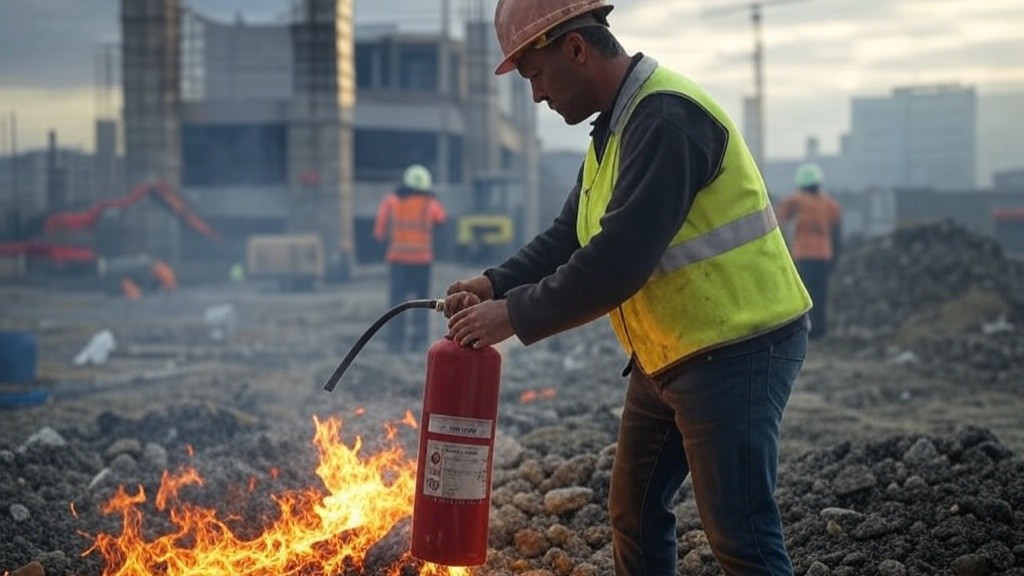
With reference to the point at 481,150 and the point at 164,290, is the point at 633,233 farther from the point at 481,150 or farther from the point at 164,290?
the point at 481,150

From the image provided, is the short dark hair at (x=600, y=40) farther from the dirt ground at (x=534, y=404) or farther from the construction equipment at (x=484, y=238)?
the construction equipment at (x=484, y=238)

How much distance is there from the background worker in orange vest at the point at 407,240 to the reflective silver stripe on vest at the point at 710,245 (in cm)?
1049

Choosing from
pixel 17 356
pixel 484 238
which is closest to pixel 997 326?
pixel 17 356

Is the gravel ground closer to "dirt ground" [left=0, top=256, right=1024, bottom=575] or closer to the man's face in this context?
"dirt ground" [left=0, top=256, right=1024, bottom=575]

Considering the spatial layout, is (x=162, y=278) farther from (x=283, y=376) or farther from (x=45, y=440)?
(x=45, y=440)

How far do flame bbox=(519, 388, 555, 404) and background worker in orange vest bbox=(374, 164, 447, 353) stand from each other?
3362mm

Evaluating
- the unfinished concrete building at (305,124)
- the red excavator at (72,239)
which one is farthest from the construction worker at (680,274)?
the unfinished concrete building at (305,124)

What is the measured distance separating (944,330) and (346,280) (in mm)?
17482

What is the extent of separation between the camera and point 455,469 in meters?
3.63

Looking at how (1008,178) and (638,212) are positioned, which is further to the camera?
(1008,178)

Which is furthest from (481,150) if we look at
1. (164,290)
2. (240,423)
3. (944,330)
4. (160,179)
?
(240,423)

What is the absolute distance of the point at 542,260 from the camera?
3.76m

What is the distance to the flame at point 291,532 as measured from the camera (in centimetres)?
436

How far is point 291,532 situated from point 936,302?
51.7 ft
